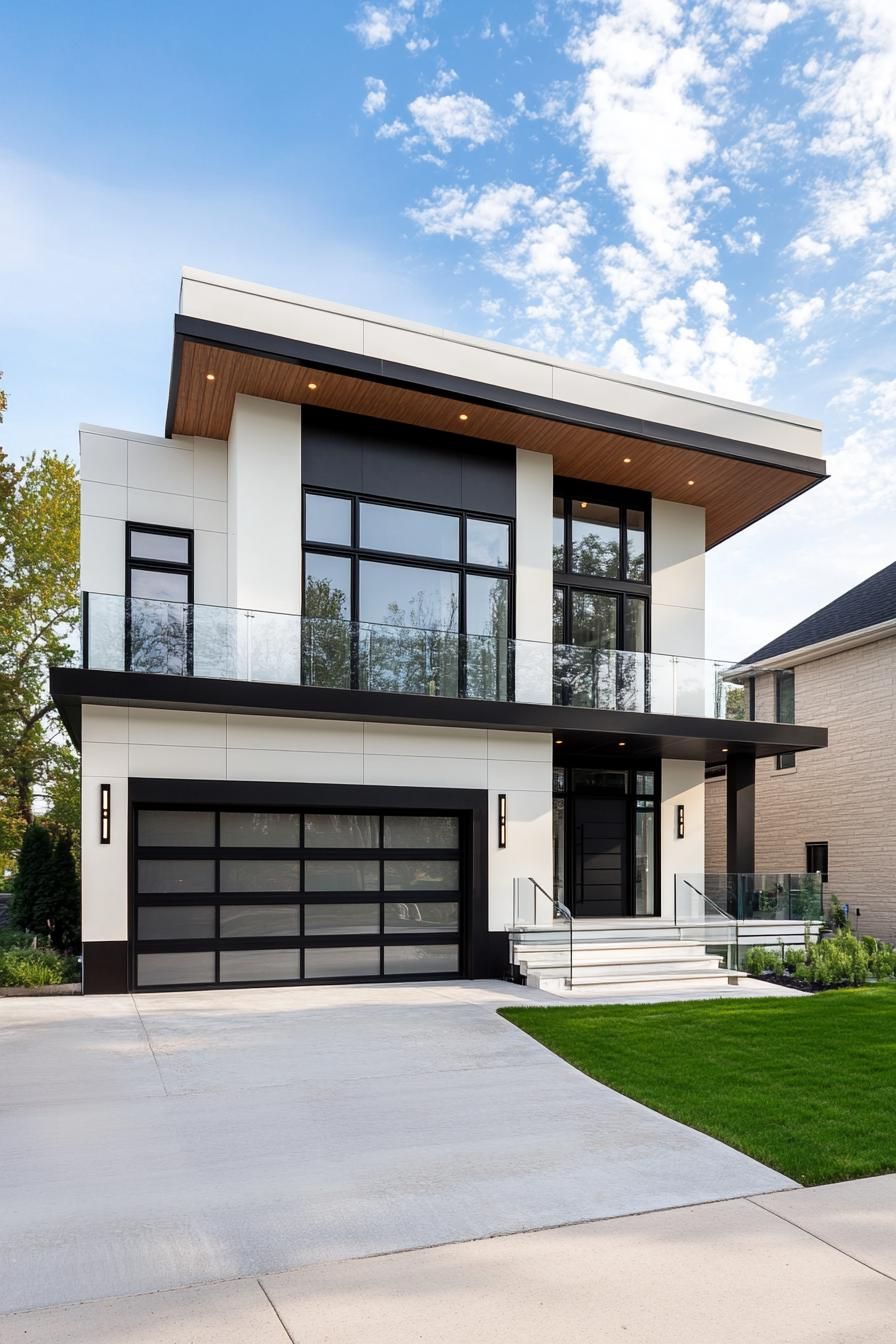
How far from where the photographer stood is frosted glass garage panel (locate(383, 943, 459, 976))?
1378 cm

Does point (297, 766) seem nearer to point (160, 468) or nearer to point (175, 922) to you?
point (175, 922)

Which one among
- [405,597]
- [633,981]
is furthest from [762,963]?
[405,597]

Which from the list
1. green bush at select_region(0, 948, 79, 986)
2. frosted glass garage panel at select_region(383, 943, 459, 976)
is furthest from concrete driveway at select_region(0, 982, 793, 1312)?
frosted glass garage panel at select_region(383, 943, 459, 976)

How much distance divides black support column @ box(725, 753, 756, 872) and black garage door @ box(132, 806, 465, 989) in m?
5.75

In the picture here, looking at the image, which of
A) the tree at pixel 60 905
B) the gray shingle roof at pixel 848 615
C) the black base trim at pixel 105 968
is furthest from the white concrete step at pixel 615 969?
the gray shingle roof at pixel 848 615

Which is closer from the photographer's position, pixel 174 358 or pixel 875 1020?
pixel 875 1020

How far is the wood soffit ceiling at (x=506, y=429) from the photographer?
1330 centimetres

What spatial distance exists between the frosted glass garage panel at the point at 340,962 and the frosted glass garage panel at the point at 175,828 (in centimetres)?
222

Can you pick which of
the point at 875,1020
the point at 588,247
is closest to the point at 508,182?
the point at 588,247

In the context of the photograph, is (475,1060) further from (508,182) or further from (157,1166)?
(508,182)

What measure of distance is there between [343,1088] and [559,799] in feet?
31.2

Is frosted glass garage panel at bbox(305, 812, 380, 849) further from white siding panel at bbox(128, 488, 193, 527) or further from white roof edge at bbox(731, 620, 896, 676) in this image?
white roof edge at bbox(731, 620, 896, 676)

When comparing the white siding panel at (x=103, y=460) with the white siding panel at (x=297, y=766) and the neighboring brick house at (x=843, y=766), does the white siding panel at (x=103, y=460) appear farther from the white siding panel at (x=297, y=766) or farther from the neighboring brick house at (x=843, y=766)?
the neighboring brick house at (x=843, y=766)

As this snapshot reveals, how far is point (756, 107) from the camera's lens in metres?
15.2
